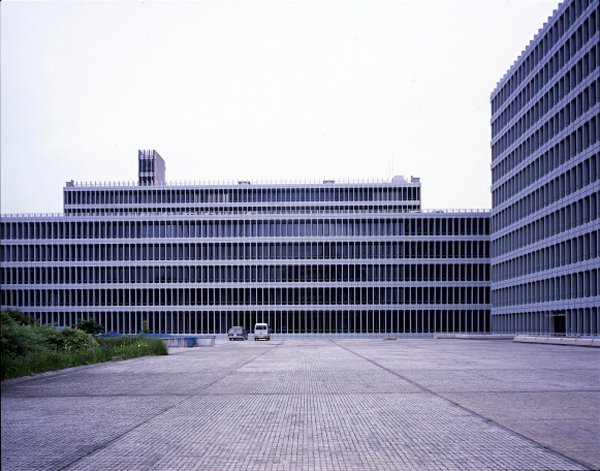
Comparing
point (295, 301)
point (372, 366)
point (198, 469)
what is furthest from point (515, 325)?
point (198, 469)

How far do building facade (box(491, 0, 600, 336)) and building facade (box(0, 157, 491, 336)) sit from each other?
9378mm

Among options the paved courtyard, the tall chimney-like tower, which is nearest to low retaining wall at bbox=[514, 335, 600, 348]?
the paved courtyard

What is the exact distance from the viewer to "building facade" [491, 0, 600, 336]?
6481 cm

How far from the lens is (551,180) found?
243 feet

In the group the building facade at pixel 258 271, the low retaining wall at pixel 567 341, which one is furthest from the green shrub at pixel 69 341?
the building facade at pixel 258 271

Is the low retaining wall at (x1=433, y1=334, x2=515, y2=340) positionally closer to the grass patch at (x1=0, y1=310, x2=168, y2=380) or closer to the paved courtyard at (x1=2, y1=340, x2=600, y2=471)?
the grass patch at (x1=0, y1=310, x2=168, y2=380)

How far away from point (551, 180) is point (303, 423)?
70.5 m

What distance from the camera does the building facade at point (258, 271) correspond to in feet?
335

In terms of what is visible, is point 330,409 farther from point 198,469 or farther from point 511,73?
point 511,73

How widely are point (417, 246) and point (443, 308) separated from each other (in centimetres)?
1010

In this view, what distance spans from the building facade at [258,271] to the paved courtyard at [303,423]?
85846 mm

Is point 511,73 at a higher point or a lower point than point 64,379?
higher

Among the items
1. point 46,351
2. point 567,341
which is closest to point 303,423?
point 46,351

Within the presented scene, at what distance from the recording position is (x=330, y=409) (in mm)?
11289
